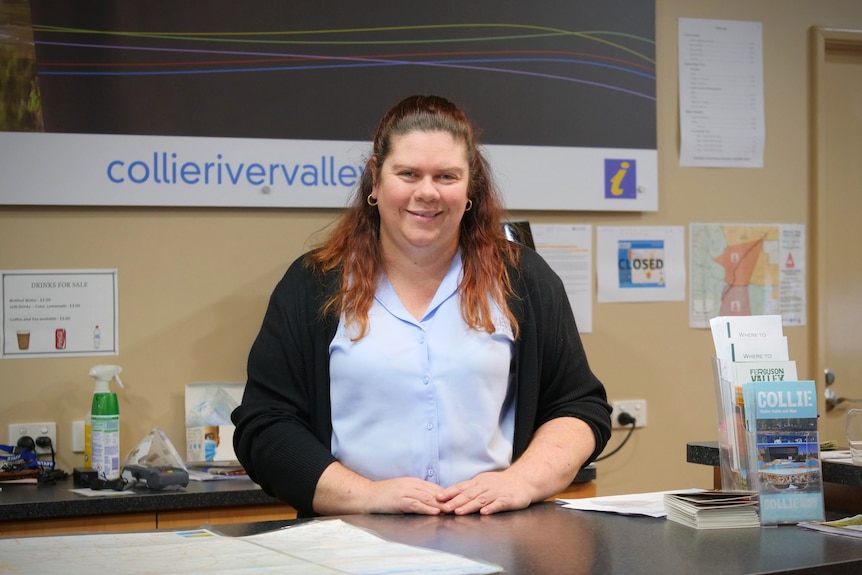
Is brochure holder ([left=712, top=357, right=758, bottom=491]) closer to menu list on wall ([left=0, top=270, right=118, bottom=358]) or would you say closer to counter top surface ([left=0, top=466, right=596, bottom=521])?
counter top surface ([left=0, top=466, right=596, bottom=521])

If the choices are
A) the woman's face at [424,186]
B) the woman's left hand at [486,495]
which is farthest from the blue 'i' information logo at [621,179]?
the woman's left hand at [486,495]

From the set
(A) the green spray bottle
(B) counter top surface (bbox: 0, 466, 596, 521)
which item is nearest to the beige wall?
(A) the green spray bottle

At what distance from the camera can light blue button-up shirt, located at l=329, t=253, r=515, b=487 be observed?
1801mm

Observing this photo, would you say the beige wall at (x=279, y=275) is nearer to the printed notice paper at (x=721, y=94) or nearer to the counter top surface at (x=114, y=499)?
the printed notice paper at (x=721, y=94)

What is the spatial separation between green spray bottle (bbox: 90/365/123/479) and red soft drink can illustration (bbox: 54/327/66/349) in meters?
0.21

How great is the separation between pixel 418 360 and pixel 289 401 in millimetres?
254

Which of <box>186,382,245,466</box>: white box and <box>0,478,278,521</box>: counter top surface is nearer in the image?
<box>0,478,278,521</box>: counter top surface

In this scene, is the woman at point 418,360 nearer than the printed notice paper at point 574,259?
Yes

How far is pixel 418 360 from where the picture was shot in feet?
5.95

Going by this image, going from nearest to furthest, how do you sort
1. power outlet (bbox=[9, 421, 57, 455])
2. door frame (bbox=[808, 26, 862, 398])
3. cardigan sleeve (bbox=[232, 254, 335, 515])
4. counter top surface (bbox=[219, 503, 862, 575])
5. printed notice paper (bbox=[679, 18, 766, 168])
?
counter top surface (bbox=[219, 503, 862, 575]), cardigan sleeve (bbox=[232, 254, 335, 515]), power outlet (bbox=[9, 421, 57, 455]), printed notice paper (bbox=[679, 18, 766, 168]), door frame (bbox=[808, 26, 862, 398])

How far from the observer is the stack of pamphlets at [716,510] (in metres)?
1.55

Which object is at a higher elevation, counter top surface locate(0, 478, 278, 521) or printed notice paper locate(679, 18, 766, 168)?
printed notice paper locate(679, 18, 766, 168)

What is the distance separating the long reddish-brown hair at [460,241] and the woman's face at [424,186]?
28 mm

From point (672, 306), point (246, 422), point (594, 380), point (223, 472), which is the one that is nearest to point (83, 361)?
point (223, 472)
